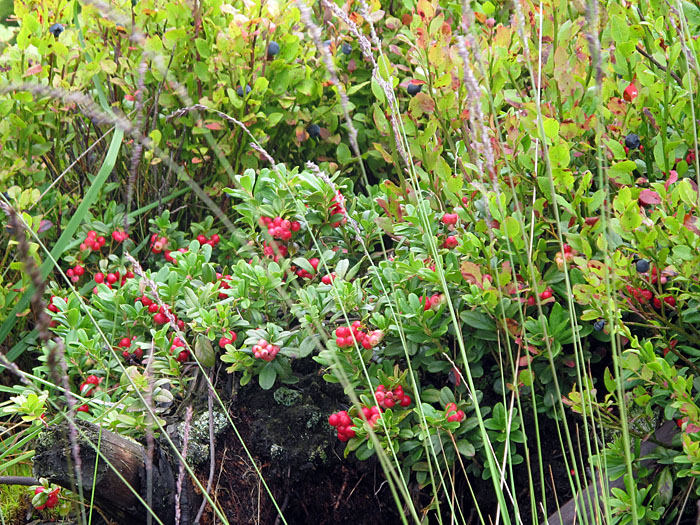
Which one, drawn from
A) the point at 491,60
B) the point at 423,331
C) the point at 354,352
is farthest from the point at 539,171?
the point at 354,352

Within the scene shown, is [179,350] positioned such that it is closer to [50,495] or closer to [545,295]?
[50,495]

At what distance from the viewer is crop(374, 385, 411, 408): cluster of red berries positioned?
1.62 m

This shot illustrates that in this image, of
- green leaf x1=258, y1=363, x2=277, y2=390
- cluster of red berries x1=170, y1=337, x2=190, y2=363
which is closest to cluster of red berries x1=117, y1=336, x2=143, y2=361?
cluster of red berries x1=170, y1=337, x2=190, y2=363

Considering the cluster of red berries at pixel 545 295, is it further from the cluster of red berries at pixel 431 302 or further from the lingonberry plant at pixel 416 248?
the cluster of red berries at pixel 431 302

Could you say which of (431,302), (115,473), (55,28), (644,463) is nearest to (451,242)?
(431,302)

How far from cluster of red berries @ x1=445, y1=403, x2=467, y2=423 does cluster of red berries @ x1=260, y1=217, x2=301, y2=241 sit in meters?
0.70

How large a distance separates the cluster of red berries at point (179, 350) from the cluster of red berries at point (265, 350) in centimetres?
24

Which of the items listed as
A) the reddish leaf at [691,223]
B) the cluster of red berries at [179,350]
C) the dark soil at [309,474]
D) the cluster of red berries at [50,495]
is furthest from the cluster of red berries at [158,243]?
the reddish leaf at [691,223]

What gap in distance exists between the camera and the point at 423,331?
5.44 ft

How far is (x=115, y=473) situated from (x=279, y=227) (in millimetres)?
782

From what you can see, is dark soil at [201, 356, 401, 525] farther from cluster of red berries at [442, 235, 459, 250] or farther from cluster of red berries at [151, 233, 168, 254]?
cluster of red berries at [151, 233, 168, 254]

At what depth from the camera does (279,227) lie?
1.98 meters

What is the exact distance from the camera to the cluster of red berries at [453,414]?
159 centimetres

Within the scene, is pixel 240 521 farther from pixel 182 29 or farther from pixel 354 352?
pixel 182 29
